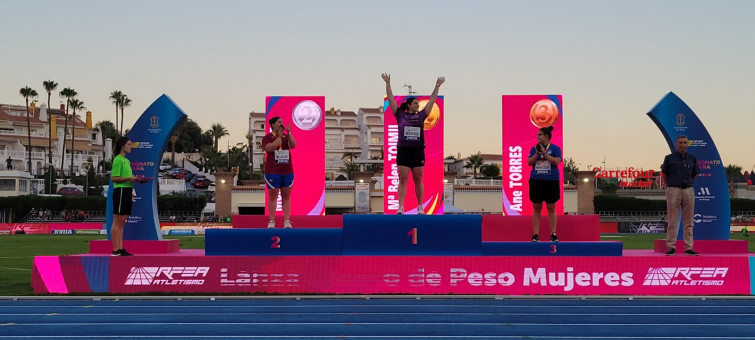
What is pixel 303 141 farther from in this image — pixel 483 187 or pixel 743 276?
pixel 483 187

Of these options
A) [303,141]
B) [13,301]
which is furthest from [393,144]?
[13,301]

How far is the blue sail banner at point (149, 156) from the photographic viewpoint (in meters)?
15.1

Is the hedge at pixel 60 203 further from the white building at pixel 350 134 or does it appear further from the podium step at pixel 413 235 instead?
the podium step at pixel 413 235

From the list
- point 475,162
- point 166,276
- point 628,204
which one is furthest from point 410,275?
point 475,162

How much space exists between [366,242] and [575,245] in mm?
3251

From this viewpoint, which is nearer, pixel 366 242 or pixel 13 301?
pixel 13 301

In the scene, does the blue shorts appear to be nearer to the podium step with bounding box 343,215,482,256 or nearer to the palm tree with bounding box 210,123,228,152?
the podium step with bounding box 343,215,482,256

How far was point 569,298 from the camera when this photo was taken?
11.9 meters

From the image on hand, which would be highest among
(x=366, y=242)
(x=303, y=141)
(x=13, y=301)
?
(x=303, y=141)

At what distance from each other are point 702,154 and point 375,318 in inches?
311

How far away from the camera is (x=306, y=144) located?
72.9 feet

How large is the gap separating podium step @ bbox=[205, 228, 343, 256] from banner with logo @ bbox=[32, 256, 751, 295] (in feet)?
1.06

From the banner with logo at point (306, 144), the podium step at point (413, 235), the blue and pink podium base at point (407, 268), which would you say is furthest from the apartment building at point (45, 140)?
the podium step at point (413, 235)

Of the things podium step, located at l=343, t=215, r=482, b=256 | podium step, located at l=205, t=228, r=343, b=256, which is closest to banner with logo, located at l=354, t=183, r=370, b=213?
podium step, located at l=205, t=228, r=343, b=256
